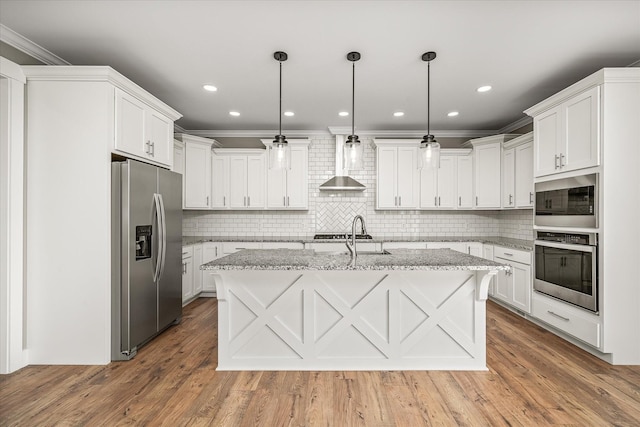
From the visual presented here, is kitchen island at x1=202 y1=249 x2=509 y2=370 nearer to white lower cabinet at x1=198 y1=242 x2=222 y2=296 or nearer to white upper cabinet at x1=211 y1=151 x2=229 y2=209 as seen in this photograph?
white lower cabinet at x1=198 y1=242 x2=222 y2=296

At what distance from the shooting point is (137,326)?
2.94 metres

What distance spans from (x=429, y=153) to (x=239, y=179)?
3594 millimetres

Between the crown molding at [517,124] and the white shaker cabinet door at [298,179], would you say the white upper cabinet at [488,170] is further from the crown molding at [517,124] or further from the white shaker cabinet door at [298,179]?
the white shaker cabinet door at [298,179]

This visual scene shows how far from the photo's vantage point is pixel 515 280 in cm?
416

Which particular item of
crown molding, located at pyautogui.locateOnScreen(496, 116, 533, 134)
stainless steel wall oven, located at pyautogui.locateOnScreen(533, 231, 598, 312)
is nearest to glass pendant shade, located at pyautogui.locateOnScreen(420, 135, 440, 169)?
stainless steel wall oven, located at pyautogui.locateOnScreen(533, 231, 598, 312)

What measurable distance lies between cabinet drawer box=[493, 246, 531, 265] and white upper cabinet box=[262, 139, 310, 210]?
9.83 feet

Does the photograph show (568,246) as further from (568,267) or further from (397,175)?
(397,175)

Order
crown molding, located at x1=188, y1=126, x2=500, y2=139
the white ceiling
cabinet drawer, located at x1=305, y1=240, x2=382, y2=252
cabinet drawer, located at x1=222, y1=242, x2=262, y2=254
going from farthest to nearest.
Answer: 1. crown molding, located at x1=188, y1=126, x2=500, y2=139
2. cabinet drawer, located at x1=222, y1=242, x2=262, y2=254
3. cabinet drawer, located at x1=305, y1=240, x2=382, y2=252
4. the white ceiling

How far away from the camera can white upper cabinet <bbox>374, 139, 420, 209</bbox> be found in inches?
208

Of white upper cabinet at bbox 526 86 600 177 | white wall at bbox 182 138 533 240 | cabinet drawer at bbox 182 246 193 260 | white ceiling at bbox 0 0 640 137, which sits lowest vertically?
cabinet drawer at bbox 182 246 193 260

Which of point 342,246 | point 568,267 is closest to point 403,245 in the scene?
point 342,246

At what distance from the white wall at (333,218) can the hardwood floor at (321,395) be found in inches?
114

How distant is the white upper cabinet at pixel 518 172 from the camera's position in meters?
4.41

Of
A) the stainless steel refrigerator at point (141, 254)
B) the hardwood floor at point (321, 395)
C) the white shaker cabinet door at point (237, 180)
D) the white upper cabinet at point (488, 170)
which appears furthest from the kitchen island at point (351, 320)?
the white upper cabinet at point (488, 170)
